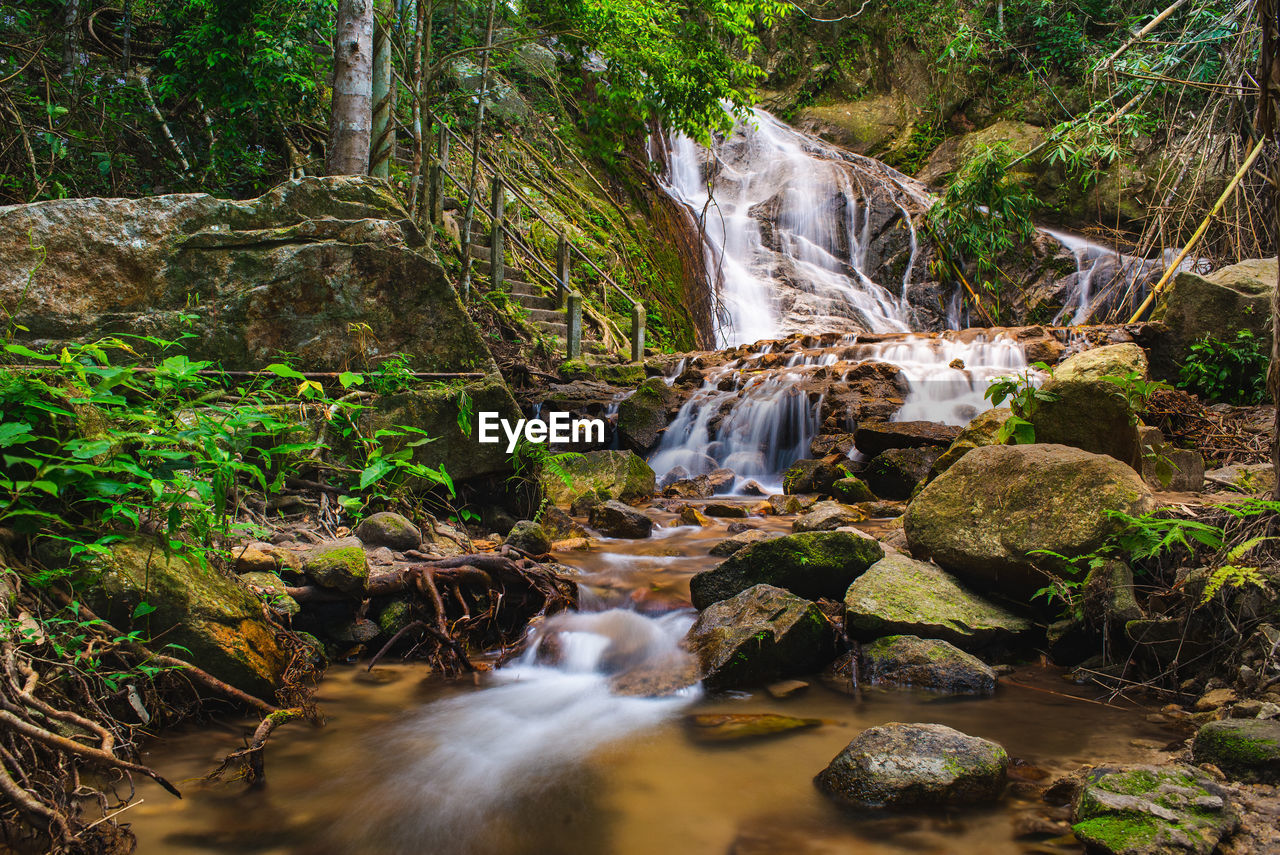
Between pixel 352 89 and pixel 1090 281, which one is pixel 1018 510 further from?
pixel 1090 281

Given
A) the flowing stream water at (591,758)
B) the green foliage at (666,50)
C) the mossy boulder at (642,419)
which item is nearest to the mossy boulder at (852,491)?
the flowing stream water at (591,758)

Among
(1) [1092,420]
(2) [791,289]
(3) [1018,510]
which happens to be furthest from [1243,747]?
(2) [791,289]

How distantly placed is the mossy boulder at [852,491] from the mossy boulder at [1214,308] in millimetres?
4497

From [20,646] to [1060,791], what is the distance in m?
2.89

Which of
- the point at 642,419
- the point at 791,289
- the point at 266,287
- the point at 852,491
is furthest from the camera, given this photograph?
the point at 791,289

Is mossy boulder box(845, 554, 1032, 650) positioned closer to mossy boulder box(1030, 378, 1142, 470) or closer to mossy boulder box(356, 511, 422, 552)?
mossy boulder box(1030, 378, 1142, 470)

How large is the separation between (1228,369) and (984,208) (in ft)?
22.6

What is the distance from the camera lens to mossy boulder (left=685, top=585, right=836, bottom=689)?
2.90 m

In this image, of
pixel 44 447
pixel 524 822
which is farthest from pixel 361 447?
pixel 524 822

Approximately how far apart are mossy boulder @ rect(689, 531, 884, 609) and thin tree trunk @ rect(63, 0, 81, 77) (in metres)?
10.4

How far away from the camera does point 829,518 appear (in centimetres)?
501

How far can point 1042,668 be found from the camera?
9.82 ft

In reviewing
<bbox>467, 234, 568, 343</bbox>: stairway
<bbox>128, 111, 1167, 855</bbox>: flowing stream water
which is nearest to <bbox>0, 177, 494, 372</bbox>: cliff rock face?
<bbox>128, 111, 1167, 855</bbox>: flowing stream water

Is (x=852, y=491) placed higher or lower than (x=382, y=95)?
lower
